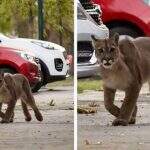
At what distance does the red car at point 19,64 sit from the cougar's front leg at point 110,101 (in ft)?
1.72

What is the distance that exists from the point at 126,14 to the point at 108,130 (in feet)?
2.85

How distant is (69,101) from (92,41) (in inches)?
18.5

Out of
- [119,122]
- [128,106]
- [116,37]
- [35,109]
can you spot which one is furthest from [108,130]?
[116,37]

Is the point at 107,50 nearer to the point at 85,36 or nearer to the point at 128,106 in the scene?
the point at 85,36

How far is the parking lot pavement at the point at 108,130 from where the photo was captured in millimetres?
7861

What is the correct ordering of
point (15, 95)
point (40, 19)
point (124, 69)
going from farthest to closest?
point (124, 69) < point (15, 95) < point (40, 19)

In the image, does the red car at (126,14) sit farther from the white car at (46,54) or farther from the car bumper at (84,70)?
the white car at (46,54)

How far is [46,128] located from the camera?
8016 millimetres

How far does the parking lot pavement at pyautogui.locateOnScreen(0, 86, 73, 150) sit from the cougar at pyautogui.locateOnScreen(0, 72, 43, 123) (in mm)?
37

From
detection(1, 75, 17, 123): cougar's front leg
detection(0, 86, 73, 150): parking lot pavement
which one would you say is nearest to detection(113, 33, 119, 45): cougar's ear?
detection(0, 86, 73, 150): parking lot pavement

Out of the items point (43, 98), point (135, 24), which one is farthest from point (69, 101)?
point (135, 24)

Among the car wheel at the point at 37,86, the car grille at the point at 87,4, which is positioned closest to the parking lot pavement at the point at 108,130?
the car wheel at the point at 37,86

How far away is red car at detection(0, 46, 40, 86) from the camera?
26.2 ft

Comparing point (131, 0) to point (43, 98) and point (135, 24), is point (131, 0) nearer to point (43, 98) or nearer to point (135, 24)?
point (135, 24)
